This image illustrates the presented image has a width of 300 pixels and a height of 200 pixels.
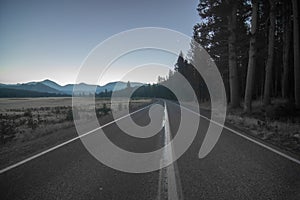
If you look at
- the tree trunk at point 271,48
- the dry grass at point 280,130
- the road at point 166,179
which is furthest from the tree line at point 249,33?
the road at point 166,179

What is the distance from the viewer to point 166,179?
3975 millimetres

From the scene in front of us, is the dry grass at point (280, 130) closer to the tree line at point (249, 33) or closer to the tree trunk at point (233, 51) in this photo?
the tree line at point (249, 33)

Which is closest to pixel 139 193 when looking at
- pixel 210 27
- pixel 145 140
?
pixel 145 140

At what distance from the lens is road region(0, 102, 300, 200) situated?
133 inches

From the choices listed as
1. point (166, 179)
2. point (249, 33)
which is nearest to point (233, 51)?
point (249, 33)

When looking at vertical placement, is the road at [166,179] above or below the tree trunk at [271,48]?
below

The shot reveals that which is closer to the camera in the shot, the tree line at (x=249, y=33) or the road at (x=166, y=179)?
the road at (x=166, y=179)

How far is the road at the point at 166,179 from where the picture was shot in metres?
3.38

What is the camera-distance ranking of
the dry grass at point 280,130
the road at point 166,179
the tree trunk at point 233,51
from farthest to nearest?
the tree trunk at point 233,51 < the dry grass at point 280,130 < the road at point 166,179

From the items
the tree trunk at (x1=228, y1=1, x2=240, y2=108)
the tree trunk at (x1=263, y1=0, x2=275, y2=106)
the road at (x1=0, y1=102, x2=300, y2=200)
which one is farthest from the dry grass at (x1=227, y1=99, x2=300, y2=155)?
the tree trunk at (x1=228, y1=1, x2=240, y2=108)

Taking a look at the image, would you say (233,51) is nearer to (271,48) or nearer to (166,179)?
(271,48)

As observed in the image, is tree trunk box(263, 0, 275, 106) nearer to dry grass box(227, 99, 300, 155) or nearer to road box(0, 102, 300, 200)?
dry grass box(227, 99, 300, 155)

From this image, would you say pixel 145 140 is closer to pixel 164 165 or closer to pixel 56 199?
pixel 164 165

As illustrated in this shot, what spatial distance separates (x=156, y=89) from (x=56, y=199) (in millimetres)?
142260
